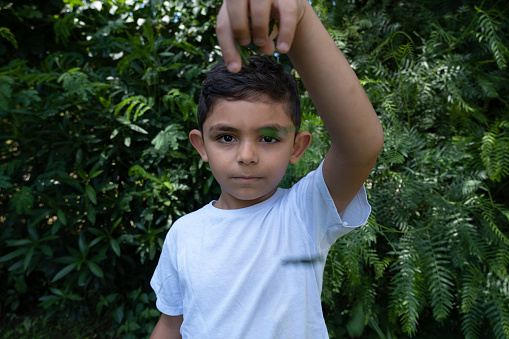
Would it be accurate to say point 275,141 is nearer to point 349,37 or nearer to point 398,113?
point 398,113

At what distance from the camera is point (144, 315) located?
8.20ft

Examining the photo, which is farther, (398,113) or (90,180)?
(90,180)

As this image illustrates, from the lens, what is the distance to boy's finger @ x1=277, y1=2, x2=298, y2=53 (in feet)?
1.68

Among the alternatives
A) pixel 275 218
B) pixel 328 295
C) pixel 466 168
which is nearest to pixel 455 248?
pixel 466 168

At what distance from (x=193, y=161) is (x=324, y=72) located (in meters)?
1.71

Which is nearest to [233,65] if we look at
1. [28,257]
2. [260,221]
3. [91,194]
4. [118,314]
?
[260,221]

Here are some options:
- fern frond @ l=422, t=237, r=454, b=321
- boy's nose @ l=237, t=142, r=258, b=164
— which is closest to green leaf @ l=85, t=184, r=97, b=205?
boy's nose @ l=237, t=142, r=258, b=164

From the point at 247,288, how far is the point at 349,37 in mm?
1681

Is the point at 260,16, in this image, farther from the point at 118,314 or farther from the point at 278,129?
the point at 118,314

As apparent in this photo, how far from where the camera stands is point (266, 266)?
103cm

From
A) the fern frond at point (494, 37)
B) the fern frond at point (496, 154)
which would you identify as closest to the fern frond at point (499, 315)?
the fern frond at point (496, 154)

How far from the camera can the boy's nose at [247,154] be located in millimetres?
982

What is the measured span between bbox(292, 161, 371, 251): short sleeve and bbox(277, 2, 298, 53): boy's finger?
454mm

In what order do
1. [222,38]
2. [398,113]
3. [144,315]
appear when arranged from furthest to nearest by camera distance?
1. [144,315]
2. [398,113]
3. [222,38]
